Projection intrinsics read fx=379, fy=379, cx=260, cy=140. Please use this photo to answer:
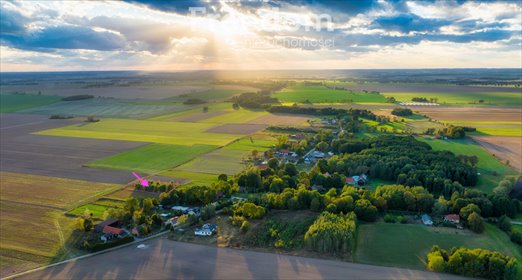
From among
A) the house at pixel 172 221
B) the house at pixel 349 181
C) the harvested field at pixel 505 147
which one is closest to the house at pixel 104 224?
the house at pixel 172 221

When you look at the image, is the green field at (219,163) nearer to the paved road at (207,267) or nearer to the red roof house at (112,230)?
the red roof house at (112,230)

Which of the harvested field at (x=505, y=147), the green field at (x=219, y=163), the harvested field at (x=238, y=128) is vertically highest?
the harvested field at (x=238, y=128)

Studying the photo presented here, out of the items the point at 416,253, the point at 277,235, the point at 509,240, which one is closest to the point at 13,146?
the point at 277,235

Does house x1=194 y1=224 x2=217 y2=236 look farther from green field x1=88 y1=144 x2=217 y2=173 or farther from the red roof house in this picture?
green field x1=88 y1=144 x2=217 y2=173

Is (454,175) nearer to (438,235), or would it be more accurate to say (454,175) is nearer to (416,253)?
(438,235)

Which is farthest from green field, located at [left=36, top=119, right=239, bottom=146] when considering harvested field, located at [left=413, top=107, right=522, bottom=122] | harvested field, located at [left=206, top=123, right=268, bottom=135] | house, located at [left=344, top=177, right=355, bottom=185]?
harvested field, located at [left=413, top=107, right=522, bottom=122]

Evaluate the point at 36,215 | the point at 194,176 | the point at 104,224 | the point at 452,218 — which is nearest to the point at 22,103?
the point at 194,176

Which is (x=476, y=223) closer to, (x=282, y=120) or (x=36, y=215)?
(x=36, y=215)
